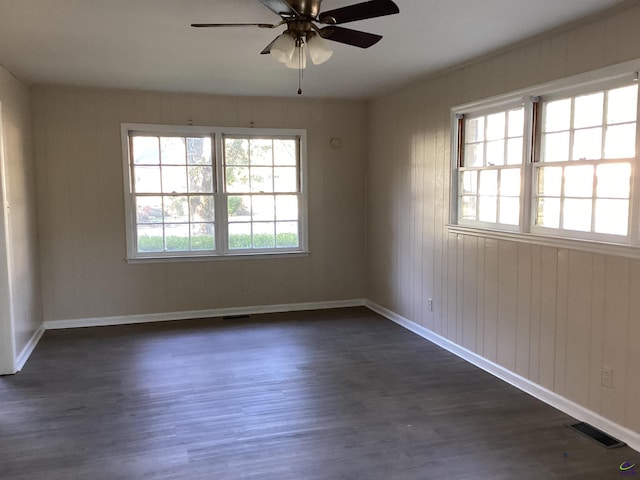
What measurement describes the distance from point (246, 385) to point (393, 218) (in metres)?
2.60

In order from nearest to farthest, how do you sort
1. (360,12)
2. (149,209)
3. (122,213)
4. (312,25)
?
1. (360,12)
2. (312,25)
3. (122,213)
4. (149,209)

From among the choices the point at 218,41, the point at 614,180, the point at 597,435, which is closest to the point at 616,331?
the point at 597,435

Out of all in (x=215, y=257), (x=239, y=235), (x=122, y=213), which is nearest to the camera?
(x=122, y=213)

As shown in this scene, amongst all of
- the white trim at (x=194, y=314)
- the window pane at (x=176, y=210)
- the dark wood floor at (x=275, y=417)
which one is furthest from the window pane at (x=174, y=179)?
the dark wood floor at (x=275, y=417)

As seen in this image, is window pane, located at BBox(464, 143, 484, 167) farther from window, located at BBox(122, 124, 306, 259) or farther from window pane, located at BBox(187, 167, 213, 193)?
window pane, located at BBox(187, 167, 213, 193)

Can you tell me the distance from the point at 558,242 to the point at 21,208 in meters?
4.42

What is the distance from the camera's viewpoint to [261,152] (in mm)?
5715

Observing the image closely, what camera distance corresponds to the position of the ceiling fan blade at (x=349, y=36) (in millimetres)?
2625

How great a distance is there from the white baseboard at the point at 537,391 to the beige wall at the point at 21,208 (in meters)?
3.63

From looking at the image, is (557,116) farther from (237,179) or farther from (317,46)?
(237,179)

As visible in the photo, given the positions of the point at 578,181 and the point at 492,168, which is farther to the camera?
the point at 492,168

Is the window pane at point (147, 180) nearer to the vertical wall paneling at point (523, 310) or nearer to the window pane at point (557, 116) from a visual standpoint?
the vertical wall paneling at point (523, 310)

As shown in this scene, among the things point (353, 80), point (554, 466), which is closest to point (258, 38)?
point (353, 80)

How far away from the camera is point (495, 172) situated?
3.88 m
